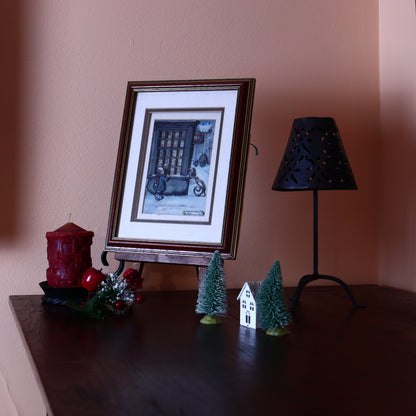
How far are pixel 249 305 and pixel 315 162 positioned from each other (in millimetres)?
381

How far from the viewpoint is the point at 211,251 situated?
1109 millimetres

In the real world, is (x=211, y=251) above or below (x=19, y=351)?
above

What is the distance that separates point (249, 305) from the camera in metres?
0.96

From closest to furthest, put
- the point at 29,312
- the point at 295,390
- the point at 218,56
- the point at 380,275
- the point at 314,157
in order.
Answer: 1. the point at 295,390
2. the point at 29,312
3. the point at 314,157
4. the point at 218,56
5. the point at 380,275

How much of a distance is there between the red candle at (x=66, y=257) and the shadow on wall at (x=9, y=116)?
0.63 feet

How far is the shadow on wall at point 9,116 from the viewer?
4.20 ft

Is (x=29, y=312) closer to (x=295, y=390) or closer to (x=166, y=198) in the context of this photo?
(x=166, y=198)

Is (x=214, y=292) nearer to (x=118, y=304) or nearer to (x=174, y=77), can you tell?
(x=118, y=304)

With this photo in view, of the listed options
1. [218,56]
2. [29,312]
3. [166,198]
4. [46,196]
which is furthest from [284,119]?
[29,312]

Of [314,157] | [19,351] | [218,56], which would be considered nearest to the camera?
[314,157]

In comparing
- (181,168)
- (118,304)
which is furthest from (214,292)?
(181,168)

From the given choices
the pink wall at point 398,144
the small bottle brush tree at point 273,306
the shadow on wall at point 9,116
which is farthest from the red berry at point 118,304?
the pink wall at point 398,144

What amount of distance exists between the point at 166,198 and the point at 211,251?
167 mm

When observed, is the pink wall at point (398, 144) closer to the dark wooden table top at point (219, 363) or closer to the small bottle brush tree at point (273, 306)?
the dark wooden table top at point (219, 363)
